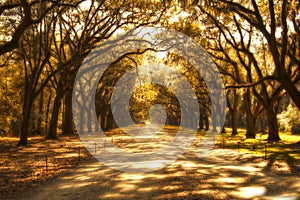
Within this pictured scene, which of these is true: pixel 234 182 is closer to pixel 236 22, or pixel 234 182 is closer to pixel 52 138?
pixel 236 22

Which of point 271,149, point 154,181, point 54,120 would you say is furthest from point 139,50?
point 154,181

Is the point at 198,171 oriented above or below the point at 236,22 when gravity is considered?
below

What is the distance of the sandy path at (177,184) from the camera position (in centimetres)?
999

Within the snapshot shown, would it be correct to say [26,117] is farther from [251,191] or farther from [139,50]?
[251,191]

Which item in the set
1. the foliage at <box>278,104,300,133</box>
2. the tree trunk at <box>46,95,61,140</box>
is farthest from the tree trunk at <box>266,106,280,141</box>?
the tree trunk at <box>46,95,61,140</box>

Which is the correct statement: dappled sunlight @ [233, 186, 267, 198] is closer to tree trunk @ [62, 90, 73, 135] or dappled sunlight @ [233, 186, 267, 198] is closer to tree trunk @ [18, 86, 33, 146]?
tree trunk @ [18, 86, 33, 146]

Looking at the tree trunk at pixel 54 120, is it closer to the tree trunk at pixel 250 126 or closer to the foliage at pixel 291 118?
the tree trunk at pixel 250 126

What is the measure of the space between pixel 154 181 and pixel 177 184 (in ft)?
2.81

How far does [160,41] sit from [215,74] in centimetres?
1267

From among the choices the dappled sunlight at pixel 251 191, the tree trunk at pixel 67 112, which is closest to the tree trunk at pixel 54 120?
the tree trunk at pixel 67 112

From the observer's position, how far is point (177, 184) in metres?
11.5

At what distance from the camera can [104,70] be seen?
5059 cm

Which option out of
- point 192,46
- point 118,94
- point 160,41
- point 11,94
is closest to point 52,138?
point 11,94

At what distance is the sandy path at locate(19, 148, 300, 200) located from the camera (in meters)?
9.99
